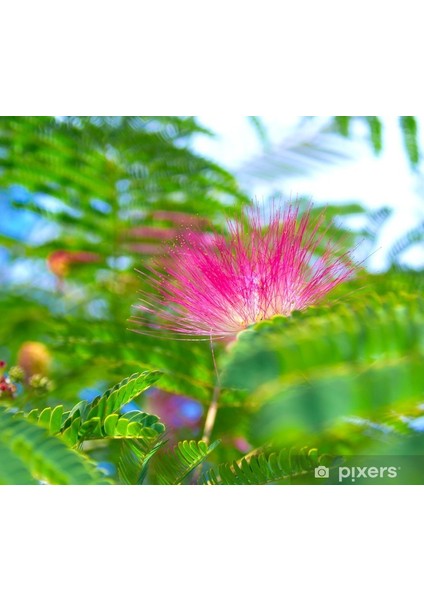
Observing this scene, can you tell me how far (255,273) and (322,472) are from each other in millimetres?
284

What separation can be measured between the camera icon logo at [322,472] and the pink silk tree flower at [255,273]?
22cm

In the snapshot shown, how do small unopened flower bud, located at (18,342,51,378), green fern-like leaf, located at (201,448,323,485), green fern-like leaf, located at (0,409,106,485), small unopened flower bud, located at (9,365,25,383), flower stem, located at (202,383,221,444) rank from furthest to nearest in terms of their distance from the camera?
small unopened flower bud, located at (18,342,51,378)
flower stem, located at (202,383,221,444)
small unopened flower bud, located at (9,365,25,383)
green fern-like leaf, located at (201,448,323,485)
green fern-like leaf, located at (0,409,106,485)

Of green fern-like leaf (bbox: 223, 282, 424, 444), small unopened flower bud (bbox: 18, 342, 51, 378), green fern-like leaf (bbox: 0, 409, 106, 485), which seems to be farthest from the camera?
small unopened flower bud (bbox: 18, 342, 51, 378)

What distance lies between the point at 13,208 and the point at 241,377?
48.2 inches

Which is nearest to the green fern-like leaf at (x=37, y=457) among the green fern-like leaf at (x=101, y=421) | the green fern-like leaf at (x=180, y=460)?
the green fern-like leaf at (x=101, y=421)

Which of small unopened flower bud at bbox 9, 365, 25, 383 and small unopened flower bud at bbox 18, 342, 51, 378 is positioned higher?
small unopened flower bud at bbox 18, 342, 51, 378

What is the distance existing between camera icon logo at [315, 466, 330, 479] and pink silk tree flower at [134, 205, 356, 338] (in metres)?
0.22

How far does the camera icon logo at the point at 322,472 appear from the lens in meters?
1.00

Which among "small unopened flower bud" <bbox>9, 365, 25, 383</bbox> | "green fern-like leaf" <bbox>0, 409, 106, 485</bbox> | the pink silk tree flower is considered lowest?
"green fern-like leaf" <bbox>0, 409, 106, 485</bbox>

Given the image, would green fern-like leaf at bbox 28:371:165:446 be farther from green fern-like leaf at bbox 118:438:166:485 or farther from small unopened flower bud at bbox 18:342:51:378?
small unopened flower bud at bbox 18:342:51:378

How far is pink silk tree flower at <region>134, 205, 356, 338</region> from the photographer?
0.91m

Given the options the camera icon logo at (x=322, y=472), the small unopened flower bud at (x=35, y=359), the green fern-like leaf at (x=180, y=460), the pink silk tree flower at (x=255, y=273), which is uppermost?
the pink silk tree flower at (x=255, y=273)

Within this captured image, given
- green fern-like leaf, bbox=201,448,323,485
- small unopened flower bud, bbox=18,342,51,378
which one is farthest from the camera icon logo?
small unopened flower bud, bbox=18,342,51,378

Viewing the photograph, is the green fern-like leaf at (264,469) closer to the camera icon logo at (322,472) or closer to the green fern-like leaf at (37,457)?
the camera icon logo at (322,472)
